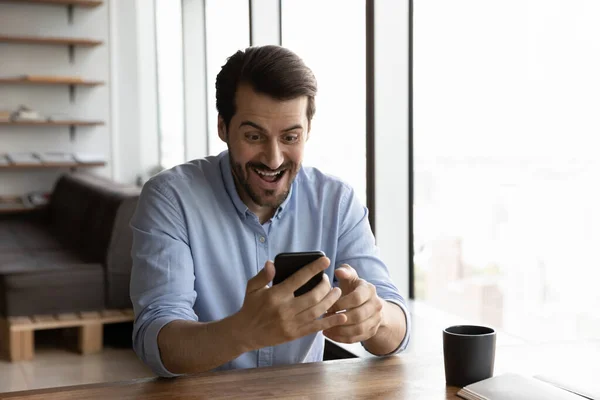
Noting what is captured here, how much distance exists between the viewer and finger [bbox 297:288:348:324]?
4.33ft

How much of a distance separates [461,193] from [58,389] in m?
1.85

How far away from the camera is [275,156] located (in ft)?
5.55

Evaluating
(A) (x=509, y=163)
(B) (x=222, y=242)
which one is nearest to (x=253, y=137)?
(B) (x=222, y=242)

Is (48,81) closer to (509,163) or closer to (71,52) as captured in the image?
(71,52)

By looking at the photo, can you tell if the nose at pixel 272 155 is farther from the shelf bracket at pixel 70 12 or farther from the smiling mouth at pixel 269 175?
the shelf bracket at pixel 70 12

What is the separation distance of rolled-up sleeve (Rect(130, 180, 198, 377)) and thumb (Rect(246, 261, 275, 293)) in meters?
0.27

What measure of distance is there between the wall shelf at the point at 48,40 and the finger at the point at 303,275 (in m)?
5.20

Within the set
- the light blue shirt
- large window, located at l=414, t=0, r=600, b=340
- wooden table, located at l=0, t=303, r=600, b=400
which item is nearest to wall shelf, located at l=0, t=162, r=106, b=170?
large window, located at l=414, t=0, r=600, b=340

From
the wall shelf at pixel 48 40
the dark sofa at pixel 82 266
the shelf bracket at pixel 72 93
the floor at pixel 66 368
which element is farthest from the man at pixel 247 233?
the shelf bracket at pixel 72 93

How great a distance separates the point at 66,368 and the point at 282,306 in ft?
9.03

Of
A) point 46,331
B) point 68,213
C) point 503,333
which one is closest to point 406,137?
point 503,333

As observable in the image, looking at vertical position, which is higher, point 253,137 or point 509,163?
point 253,137

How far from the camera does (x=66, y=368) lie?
3734mm

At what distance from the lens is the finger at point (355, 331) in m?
1.45
